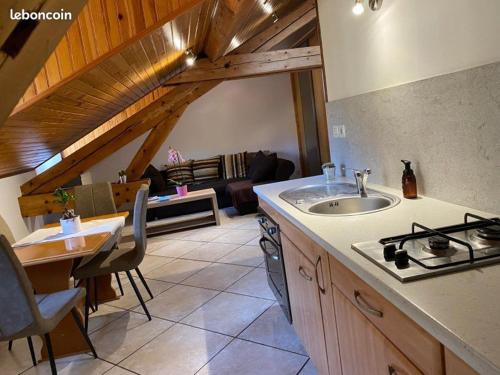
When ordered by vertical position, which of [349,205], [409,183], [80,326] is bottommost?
[80,326]

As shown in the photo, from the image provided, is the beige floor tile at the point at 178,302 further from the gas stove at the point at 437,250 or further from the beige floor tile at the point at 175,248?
the gas stove at the point at 437,250

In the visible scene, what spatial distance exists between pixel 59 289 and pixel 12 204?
2.59 meters

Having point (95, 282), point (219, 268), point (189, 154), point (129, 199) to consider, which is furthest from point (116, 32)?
point (189, 154)

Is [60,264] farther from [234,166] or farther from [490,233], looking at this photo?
[234,166]

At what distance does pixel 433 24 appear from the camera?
1.49 m

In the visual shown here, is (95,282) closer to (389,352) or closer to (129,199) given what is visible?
(129,199)

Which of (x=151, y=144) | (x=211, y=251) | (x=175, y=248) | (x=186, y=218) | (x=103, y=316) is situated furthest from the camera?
(x=186, y=218)

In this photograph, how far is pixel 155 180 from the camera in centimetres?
623

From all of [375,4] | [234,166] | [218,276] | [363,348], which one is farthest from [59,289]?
[234,166]

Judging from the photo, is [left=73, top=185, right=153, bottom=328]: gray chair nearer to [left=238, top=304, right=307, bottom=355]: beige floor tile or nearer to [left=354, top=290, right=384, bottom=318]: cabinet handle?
[left=238, top=304, right=307, bottom=355]: beige floor tile

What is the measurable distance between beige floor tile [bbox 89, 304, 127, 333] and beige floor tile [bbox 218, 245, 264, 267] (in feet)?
3.78

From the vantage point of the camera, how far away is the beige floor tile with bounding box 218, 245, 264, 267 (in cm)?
361

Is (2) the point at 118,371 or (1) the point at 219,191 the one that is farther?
(1) the point at 219,191

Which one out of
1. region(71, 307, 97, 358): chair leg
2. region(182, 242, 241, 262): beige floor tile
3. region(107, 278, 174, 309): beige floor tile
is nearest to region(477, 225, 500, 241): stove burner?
region(71, 307, 97, 358): chair leg
